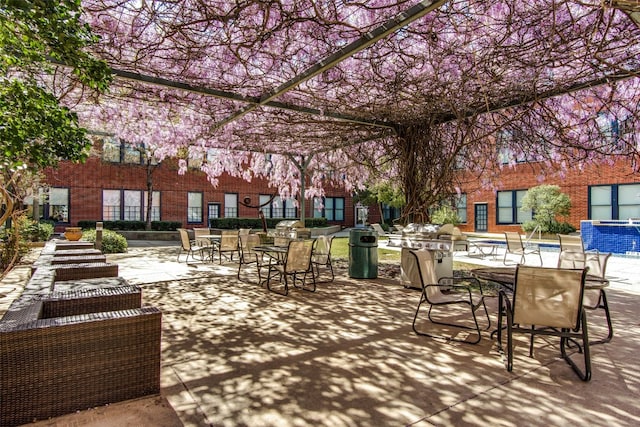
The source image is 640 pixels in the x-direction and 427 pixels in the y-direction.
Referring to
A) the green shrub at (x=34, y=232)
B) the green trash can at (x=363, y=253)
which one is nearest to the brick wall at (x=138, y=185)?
the green shrub at (x=34, y=232)

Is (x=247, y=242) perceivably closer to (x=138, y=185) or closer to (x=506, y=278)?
(x=506, y=278)

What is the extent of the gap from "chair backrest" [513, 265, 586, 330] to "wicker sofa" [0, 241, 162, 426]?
2883 millimetres

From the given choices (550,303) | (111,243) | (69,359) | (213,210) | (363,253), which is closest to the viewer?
(69,359)

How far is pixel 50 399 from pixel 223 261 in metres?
8.04

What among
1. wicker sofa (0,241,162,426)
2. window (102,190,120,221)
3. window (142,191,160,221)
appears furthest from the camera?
window (142,191,160,221)

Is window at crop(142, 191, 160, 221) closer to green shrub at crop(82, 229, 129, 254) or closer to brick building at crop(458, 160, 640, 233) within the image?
green shrub at crop(82, 229, 129, 254)

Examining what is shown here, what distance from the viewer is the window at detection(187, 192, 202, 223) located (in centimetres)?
2270

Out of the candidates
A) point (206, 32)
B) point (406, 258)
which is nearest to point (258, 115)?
point (206, 32)

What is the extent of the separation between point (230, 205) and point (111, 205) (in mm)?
6468

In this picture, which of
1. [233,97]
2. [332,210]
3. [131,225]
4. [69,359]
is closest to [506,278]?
[69,359]

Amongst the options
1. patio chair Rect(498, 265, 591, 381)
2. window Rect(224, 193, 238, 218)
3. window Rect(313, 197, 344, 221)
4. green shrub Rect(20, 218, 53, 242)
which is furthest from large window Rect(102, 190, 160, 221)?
patio chair Rect(498, 265, 591, 381)

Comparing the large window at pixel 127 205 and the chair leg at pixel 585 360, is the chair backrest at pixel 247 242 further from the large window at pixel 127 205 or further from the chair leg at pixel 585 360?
the large window at pixel 127 205

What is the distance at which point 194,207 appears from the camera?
22906 millimetres

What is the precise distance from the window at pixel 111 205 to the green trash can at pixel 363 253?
56.8 ft
